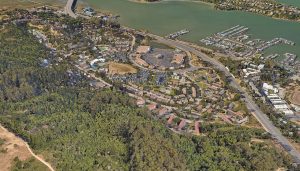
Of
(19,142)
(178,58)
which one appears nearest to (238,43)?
(178,58)

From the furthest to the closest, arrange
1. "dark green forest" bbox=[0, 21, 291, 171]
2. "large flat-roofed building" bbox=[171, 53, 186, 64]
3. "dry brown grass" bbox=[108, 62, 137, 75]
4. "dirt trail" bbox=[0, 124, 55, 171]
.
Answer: "large flat-roofed building" bbox=[171, 53, 186, 64] < "dry brown grass" bbox=[108, 62, 137, 75] < "dark green forest" bbox=[0, 21, 291, 171] < "dirt trail" bbox=[0, 124, 55, 171]

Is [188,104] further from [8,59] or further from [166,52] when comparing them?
[8,59]

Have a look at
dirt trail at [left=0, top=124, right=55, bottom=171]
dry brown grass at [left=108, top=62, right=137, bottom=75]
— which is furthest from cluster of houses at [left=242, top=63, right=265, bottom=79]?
dirt trail at [left=0, top=124, right=55, bottom=171]

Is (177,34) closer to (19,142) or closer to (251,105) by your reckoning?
(251,105)

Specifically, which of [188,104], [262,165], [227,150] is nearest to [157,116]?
[188,104]

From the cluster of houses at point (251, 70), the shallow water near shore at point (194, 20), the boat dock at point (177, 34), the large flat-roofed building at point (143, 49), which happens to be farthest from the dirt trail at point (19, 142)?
the shallow water near shore at point (194, 20)

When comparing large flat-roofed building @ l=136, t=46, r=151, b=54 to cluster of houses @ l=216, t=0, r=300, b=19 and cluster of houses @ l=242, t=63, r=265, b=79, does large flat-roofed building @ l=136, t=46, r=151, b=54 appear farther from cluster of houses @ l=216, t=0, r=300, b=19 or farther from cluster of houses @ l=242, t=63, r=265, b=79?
cluster of houses @ l=216, t=0, r=300, b=19
